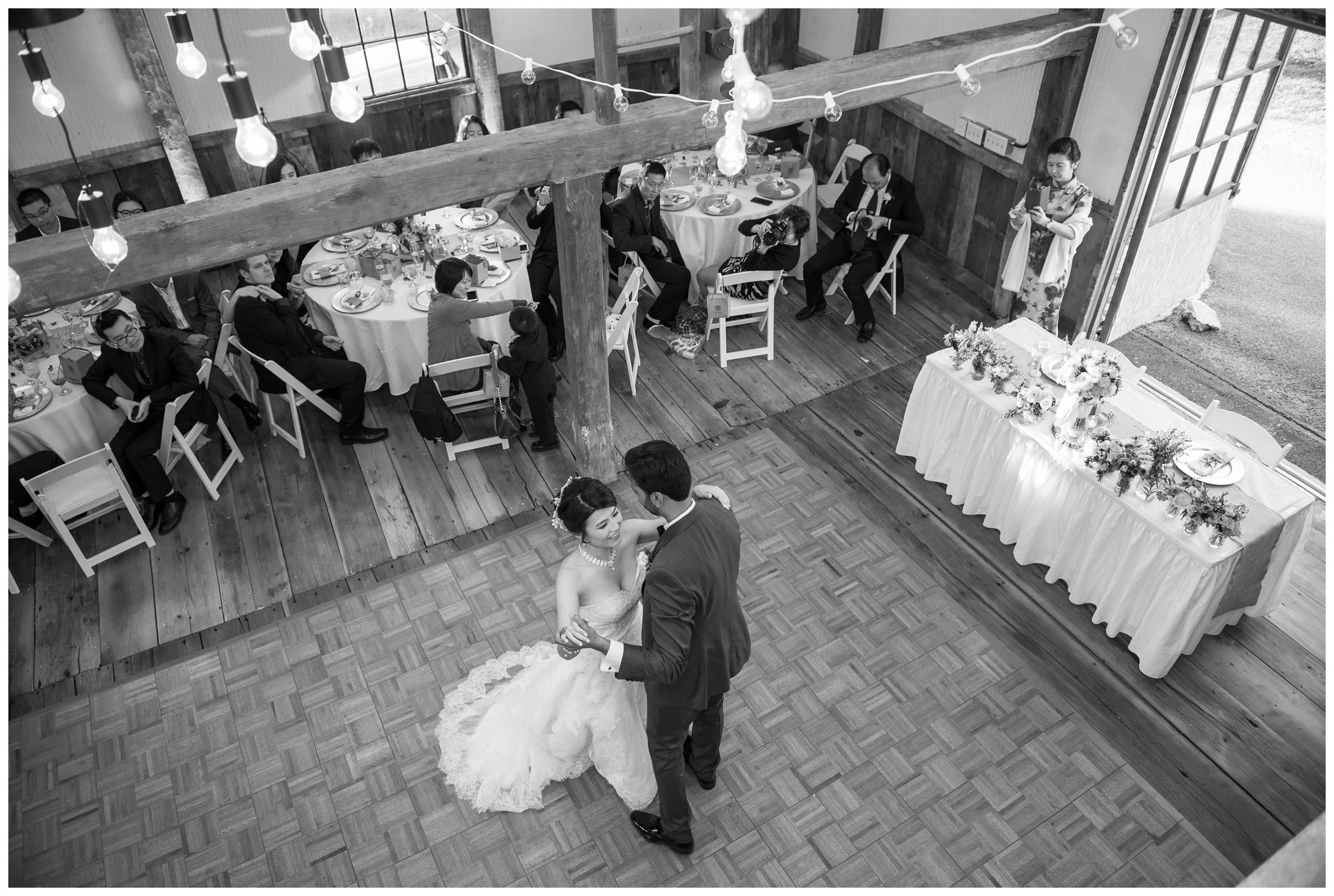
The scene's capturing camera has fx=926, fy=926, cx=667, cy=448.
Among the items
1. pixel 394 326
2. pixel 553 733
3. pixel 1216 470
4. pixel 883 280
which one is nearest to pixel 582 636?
pixel 553 733

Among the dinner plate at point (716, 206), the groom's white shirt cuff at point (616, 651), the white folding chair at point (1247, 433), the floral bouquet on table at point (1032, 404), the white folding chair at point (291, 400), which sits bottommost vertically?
the white folding chair at point (291, 400)

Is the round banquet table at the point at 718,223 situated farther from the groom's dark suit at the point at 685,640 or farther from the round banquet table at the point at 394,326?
the groom's dark suit at the point at 685,640

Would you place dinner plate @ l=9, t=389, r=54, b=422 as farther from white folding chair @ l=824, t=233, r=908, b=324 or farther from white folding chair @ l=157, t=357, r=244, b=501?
white folding chair @ l=824, t=233, r=908, b=324

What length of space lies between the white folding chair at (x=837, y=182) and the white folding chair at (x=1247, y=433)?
374 cm

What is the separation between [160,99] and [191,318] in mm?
1625

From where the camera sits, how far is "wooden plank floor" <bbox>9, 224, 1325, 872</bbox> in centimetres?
435

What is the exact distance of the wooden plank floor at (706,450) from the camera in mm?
4348

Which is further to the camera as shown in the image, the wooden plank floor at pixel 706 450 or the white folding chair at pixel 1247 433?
the white folding chair at pixel 1247 433

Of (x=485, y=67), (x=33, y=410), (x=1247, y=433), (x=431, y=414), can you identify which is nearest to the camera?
(x=1247, y=433)

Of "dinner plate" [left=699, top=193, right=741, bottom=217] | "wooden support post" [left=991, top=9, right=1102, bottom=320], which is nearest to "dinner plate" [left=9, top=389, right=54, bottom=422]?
"dinner plate" [left=699, top=193, right=741, bottom=217]

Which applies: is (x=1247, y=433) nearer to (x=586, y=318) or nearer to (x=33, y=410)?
(x=586, y=318)

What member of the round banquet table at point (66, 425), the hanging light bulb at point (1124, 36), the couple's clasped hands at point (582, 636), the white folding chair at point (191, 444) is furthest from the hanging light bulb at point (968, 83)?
the round banquet table at point (66, 425)

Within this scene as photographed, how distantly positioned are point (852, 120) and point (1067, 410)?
15.8 ft

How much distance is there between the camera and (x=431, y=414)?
557 centimetres
